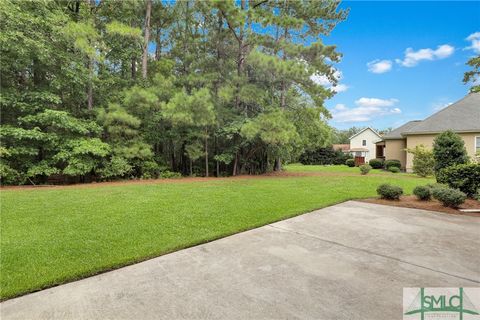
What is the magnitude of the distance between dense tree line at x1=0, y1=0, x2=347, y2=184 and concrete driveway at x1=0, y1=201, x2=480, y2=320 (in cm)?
698

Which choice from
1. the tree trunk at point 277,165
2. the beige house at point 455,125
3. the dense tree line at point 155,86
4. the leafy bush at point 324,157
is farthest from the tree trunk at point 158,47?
the leafy bush at point 324,157

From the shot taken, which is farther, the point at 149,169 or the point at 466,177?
the point at 149,169

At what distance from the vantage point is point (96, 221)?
4.44 metres

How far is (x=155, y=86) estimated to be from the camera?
440 inches

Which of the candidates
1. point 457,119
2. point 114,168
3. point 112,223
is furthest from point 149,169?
point 457,119

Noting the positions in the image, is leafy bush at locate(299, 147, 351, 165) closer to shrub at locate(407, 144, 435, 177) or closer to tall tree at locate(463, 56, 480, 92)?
shrub at locate(407, 144, 435, 177)

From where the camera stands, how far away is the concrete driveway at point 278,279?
2021mm

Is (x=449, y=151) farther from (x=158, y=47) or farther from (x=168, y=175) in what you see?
(x=158, y=47)

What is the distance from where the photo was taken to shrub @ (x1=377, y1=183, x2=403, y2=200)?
6.51 metres

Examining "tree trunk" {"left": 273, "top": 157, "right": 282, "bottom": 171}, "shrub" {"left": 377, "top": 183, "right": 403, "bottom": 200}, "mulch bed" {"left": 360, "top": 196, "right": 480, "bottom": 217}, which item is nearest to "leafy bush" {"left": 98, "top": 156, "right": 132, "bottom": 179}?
"mulch bed" {"left": 360, "top": 196, "right": 480, "bottom": 217}

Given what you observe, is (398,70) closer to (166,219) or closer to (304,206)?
(304,206)

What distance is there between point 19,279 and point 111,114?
8.38 metres

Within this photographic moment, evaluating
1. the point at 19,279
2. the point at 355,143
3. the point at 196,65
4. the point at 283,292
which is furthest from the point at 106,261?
the point at 355,143

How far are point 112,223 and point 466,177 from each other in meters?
8.84
